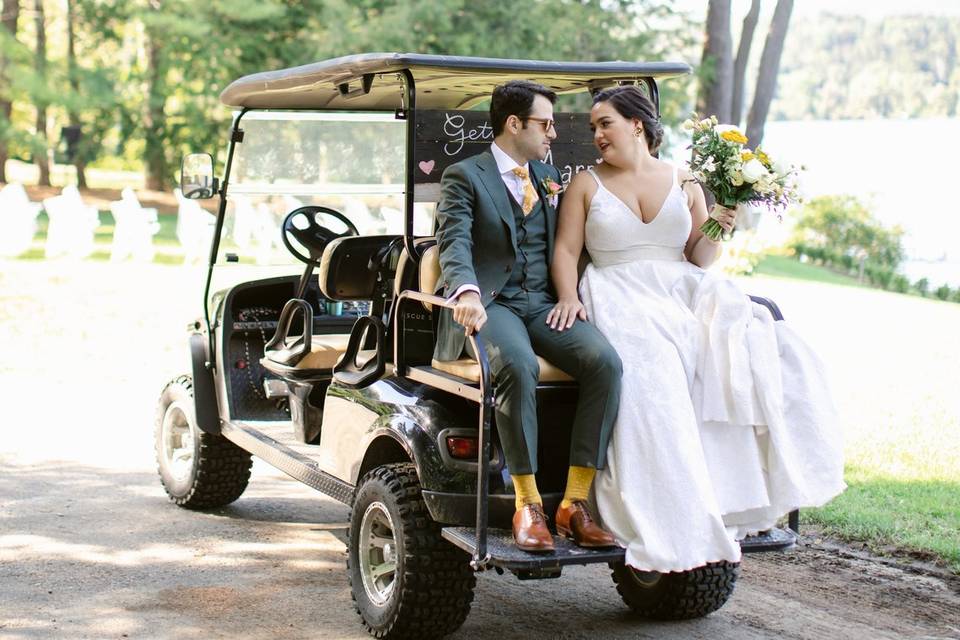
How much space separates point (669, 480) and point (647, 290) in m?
0.72

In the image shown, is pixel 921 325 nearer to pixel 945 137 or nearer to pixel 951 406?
pixel 951 406

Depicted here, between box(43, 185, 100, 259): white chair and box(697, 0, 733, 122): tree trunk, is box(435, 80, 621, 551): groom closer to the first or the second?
box(43, 185, 100, 259): white chair

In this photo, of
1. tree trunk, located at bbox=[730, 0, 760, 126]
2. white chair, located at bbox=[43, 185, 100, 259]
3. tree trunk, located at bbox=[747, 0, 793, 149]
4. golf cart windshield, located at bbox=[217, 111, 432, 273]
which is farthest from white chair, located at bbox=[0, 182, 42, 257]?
golf cart windshield, located at bbox=[217, 111, 432, 273]

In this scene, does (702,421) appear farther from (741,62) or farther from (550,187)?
(741,62)

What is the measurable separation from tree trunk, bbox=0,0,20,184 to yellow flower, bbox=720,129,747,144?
22.5 metres

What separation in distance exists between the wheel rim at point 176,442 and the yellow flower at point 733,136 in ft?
10.8

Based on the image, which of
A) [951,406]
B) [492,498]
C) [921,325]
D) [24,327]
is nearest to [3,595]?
[492,498]

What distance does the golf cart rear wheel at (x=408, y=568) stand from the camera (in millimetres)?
4207

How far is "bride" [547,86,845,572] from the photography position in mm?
3934

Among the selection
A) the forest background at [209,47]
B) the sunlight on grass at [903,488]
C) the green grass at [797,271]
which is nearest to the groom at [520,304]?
the sunlight on grass at [903,488]

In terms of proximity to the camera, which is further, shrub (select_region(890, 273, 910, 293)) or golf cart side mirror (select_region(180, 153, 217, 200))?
shrub (select_region(890, 273, 910, 293))

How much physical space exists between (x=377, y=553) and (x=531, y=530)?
87 centimetres

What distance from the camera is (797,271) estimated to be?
70.2 ft

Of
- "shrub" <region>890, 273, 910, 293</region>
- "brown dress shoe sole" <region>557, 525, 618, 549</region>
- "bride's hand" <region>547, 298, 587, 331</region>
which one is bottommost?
"shrub" <region>890, 273, 910, 293</region>
